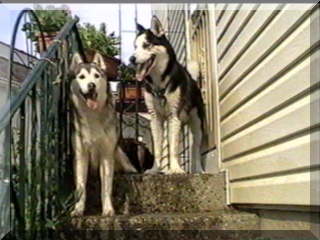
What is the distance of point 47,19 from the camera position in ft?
9.37

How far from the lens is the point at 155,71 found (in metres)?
3.23

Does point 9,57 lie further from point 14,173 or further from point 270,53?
point 270,53

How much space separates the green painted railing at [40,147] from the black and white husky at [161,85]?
53 centimetres

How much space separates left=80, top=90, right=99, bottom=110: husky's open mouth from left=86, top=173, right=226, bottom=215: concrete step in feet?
1.67

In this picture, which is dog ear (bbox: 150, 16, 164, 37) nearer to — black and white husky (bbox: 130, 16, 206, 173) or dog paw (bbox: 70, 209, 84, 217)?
black and white husky (bbox: 130, 16, 206, 173)

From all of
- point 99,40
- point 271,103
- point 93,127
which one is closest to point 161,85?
point 93,127

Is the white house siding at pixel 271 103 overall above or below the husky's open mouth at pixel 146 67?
below

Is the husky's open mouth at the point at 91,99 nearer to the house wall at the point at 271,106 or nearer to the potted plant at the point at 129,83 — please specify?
the house wall at the point at 271,106

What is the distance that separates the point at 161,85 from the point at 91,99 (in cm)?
72

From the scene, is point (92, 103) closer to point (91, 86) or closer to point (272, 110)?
point (91, 86)

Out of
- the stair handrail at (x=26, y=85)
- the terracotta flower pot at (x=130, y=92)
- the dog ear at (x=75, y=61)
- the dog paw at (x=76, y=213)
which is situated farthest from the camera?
the terracotta flower pot at (x=130, y=92)

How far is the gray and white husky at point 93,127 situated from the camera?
2688 mm

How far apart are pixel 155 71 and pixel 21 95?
4.21 feet

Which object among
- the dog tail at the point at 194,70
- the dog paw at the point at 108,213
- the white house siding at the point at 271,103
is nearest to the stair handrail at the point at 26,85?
the dog paw at the point at 108,213
